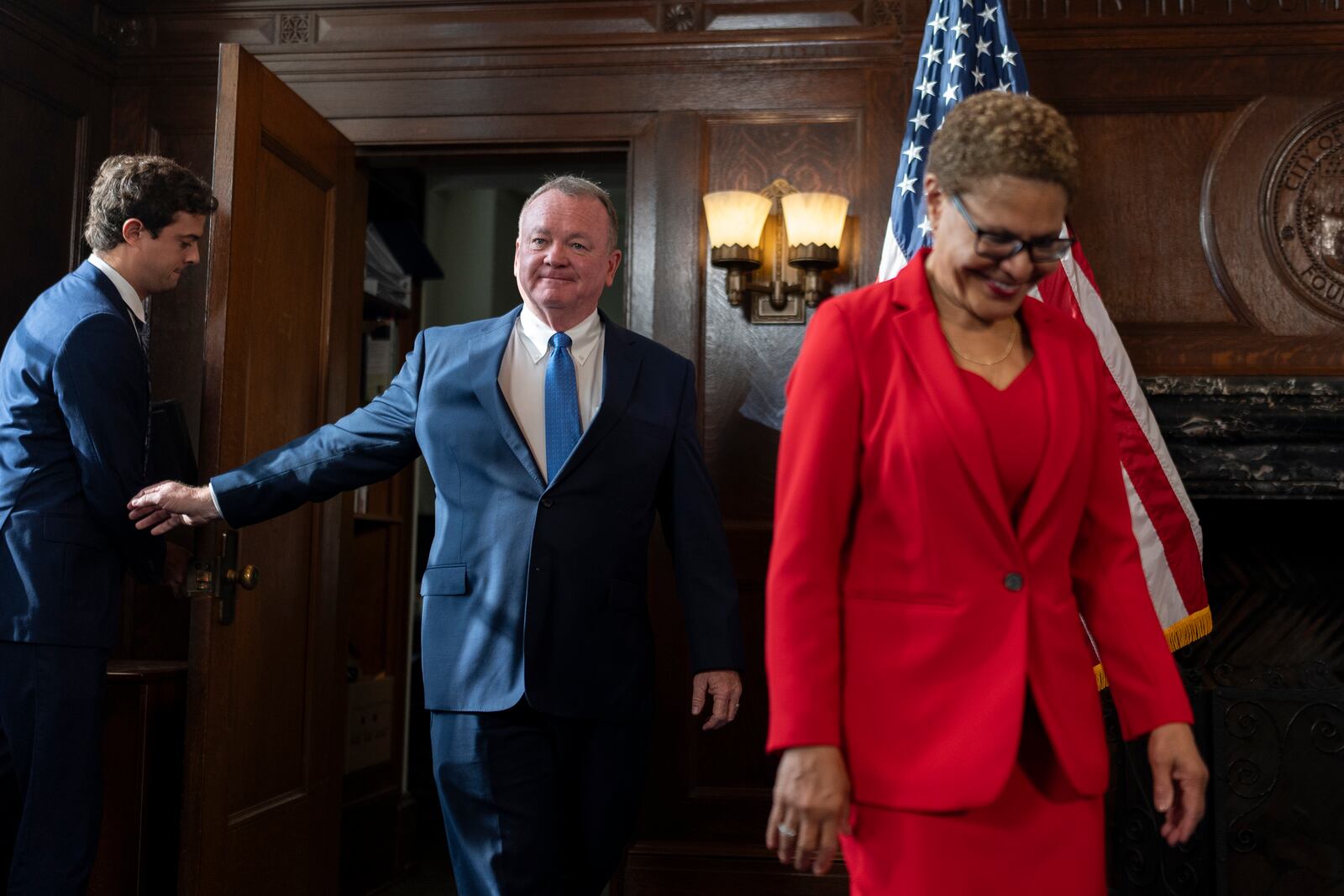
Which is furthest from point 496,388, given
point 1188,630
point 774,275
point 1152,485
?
point 1188,630

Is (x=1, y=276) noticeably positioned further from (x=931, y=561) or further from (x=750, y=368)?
(x=931, y=561)

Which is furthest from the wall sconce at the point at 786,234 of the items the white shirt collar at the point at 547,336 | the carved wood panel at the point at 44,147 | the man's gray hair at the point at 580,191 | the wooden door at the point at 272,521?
the carved wood panel at the point at 44,147

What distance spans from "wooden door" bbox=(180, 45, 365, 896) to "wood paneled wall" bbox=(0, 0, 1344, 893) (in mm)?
437

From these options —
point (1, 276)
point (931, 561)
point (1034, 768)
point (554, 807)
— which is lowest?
point (554, 807)

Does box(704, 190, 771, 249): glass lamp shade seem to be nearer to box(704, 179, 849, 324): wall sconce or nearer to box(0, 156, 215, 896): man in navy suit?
box(704, 179, 849, 324): wall sconce

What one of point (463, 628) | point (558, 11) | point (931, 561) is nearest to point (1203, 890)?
point (463, 628)

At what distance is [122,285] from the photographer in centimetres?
269

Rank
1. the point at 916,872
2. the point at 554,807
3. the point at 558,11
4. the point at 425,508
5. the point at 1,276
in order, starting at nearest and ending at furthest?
the point at 916,872 < the point at 554,807 < the point at 1,276 < the point at 558,11 < the point at 425,508

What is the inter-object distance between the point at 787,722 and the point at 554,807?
1023 millimetres

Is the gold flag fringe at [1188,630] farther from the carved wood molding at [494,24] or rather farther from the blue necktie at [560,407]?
the carved wood molding at [494,24]

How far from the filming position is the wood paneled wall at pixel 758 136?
3.44 metres

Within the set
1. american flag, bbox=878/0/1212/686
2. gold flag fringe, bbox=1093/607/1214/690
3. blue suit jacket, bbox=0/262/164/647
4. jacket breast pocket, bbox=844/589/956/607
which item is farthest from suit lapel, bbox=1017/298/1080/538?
blue suit jacket, bbox=0/262/164/647

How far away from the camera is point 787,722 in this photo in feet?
4.44

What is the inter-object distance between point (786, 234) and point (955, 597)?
7.37 feet
